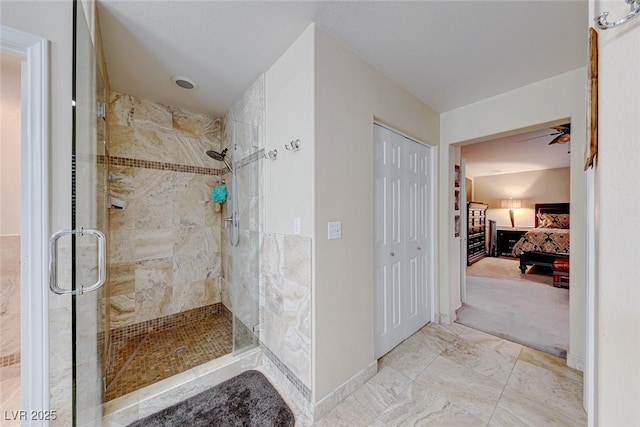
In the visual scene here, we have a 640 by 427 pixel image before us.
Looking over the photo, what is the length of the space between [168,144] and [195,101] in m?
0.56

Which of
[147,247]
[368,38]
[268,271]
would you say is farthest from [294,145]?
[147,247]

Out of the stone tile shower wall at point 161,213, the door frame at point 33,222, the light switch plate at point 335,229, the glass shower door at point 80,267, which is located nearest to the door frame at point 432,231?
the light switch plate at point 335,229

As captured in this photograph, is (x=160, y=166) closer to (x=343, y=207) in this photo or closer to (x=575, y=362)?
(x=343, y=207)

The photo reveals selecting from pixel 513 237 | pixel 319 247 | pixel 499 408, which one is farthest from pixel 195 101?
pixel 513 237

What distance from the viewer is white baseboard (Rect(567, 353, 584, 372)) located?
6.07 ft

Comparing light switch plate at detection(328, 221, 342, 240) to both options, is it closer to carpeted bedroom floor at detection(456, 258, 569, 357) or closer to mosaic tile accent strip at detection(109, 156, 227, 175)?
mosaic tile accent strip at detection(109, 156, 227, 175)

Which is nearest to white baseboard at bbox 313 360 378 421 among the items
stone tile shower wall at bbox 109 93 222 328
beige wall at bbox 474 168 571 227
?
stone tile shower wall at bbox 109 93 222 328

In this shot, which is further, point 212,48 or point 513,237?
point 513,237

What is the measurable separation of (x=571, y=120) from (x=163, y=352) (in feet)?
13.5

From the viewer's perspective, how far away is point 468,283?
420cm
